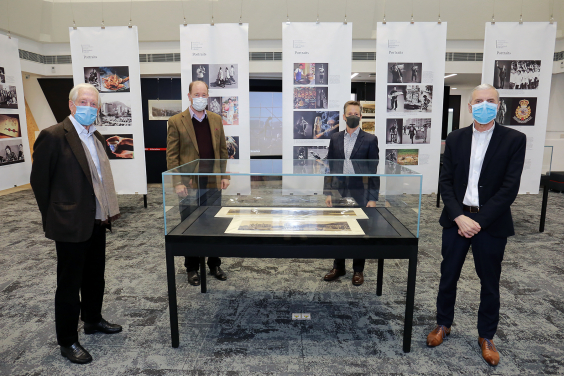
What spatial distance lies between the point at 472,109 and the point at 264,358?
2.01 m

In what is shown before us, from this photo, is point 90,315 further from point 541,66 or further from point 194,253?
point 541,66

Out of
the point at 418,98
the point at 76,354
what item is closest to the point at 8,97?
the point at 76,354

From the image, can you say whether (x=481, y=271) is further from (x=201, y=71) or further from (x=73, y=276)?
(x=201, y=71)

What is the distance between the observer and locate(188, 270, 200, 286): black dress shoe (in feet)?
11.0

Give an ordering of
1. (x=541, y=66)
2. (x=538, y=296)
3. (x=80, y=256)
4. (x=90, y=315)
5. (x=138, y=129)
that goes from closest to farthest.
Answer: (x=80, y=256)
(x=90, y=315)
(x=538, y=296)
(x=541, y=66)
(x=138, y=129)

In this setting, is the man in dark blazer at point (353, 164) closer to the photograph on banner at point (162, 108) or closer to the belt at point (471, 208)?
the belt at point (471, 208)

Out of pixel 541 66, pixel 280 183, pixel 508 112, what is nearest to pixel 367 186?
pixel 280 183

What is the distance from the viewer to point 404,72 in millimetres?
4805

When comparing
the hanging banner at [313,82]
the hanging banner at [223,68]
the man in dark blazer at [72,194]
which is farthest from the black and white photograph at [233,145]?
the man in dark blazer at [72,194]

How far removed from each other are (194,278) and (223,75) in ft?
8.81

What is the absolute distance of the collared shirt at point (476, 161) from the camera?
7.26 ft

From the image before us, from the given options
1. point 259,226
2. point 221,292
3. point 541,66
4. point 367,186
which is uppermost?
point 541,66

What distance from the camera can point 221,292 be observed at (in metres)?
3.23

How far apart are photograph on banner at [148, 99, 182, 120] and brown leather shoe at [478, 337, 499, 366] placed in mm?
7987
